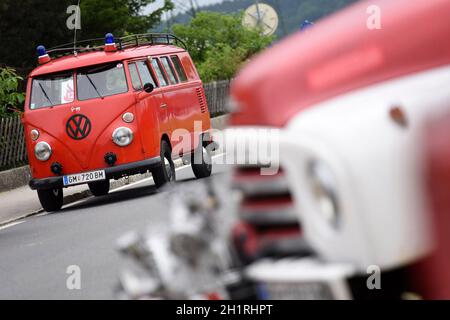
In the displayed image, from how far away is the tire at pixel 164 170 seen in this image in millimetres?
17578

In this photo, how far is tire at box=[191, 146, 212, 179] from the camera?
18519 mm

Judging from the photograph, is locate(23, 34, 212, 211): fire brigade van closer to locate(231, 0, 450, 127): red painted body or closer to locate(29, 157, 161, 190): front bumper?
locate(29, 157, 161, 190): front bumper

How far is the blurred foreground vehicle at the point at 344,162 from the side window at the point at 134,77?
533 inches

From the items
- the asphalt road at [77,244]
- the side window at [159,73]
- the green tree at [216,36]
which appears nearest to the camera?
the asphalt road at [77,244]

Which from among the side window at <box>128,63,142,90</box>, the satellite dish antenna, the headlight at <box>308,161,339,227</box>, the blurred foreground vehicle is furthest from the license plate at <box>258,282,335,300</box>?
the side window at <box>128,63,142,90</box>

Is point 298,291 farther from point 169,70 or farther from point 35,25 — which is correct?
point 35,25

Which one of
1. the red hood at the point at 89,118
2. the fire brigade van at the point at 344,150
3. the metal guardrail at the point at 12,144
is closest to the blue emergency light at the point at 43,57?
the red hood at the point at 89,118

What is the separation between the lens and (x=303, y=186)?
11.7 feet

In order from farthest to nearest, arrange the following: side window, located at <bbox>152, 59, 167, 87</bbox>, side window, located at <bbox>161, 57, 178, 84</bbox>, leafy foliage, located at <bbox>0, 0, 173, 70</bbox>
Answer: leafy foliage, located at <bbox>0, 0, 173, 70</bbox>, side window, located at <bbox>161, 57, 178, 84</bbox>, side window, located at <bbox>152, 59, 167, 87</bbox>

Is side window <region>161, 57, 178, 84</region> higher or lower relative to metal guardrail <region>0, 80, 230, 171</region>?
higher

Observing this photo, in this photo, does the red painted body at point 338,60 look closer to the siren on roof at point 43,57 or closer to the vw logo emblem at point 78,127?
the vw logo emblem at point 78,127

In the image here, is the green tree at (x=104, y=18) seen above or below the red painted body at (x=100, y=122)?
above
